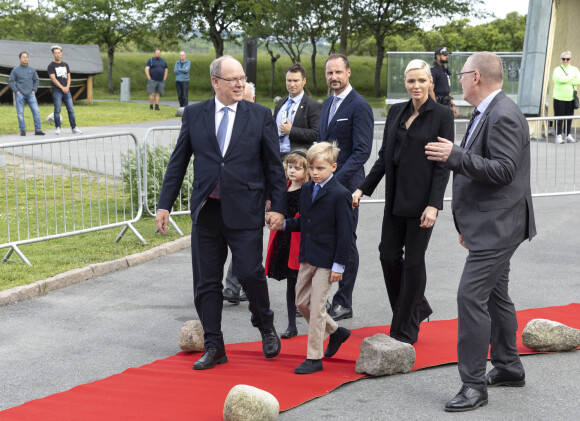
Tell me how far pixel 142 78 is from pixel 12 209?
148ft

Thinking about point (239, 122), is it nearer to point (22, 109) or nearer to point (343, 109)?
point (343, 109)

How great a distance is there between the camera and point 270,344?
5.66m

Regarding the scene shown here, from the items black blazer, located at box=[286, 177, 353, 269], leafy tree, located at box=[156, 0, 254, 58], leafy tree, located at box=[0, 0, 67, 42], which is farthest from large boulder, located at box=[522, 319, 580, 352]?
leafy tree, located at box=[0, 0, 67, 42]

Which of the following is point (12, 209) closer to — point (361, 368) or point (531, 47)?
point (361, 368)

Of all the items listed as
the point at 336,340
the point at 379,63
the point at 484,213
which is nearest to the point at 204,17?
the point at 379,63

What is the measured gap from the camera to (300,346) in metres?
5.97

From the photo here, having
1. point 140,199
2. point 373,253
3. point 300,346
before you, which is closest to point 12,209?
point 140,199

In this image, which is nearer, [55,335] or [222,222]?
[222,222]

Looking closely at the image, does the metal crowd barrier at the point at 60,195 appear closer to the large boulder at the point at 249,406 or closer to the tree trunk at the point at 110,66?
the large boulder at the point at 249,406

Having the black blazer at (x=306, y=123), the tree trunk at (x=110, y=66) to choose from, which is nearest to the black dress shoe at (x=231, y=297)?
the black blazer at (x=306, y=123)

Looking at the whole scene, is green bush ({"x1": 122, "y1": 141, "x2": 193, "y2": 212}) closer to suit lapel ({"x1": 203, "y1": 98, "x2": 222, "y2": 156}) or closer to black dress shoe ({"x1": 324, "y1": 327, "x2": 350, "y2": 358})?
suit lapel ({"x1": 203, "y1": 98, "x2": 222, "y2": 156})

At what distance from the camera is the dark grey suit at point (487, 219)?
178 inches

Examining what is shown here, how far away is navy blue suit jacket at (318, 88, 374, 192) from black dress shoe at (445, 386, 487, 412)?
2.32 m

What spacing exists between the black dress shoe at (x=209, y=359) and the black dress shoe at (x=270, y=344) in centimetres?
32
